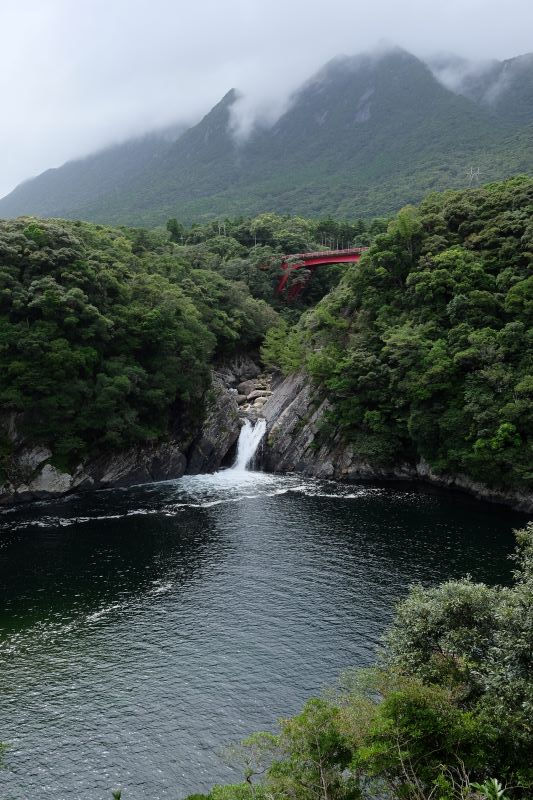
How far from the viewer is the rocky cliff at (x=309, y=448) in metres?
60.7

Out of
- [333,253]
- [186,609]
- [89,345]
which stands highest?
[333,253]

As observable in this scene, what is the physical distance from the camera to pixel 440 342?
188 ft

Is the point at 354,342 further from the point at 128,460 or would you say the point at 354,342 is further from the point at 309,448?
the point at 128,460

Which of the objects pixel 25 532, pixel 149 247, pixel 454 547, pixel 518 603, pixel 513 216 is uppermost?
pixel 149 247

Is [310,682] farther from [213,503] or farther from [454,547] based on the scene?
[213,503]

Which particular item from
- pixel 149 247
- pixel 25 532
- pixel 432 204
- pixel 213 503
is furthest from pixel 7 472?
pixel 432 204

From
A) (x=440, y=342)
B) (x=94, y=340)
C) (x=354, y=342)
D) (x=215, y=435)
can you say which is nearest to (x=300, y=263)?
(x=354, y=342)

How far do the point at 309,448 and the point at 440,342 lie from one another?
18.0 m

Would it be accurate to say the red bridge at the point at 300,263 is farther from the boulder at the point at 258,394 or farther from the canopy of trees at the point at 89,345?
the canopy of trees at the point at 89,345

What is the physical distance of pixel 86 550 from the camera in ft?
143

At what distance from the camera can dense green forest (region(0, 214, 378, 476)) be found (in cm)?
5259

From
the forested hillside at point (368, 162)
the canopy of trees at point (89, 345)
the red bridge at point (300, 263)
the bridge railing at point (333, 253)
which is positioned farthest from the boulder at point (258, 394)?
the forested hillside at point (368, 162)

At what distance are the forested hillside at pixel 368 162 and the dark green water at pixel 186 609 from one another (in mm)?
95858

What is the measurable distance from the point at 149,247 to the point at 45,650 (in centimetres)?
6672
